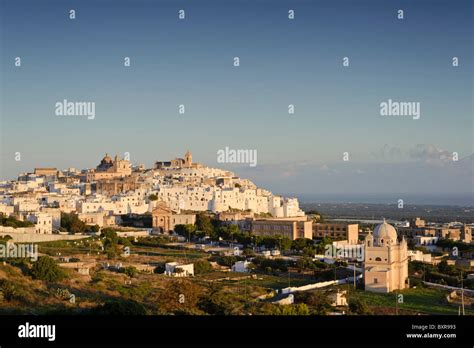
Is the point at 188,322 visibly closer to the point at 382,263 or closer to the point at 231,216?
the point at 382,263

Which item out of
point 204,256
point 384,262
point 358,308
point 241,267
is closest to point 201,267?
point 241,267

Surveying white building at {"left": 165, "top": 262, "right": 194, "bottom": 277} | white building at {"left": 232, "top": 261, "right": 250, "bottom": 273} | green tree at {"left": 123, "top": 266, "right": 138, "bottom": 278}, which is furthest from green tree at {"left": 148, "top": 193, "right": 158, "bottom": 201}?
green tree at {"left": 123, "top": 266, "right": 138, "bottom": 278}

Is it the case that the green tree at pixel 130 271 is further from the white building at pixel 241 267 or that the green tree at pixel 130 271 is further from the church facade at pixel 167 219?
the church facade at pixel 167 219

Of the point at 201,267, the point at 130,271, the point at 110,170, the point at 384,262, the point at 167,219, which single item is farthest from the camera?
the point at 110,170

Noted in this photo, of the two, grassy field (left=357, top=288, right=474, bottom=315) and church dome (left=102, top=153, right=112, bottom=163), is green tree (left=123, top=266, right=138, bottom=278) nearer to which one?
grassy field (left=357, top=288, right=474, bottom=315)

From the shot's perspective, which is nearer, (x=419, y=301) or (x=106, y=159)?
(x=419, y=301)

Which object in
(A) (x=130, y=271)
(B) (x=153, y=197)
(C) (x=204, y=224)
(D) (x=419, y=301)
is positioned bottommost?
(D) (x=419, y=301)

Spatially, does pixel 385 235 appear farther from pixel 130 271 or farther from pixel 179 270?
pixel 130 271

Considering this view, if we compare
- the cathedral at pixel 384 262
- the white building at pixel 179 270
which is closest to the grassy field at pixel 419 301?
the cathedral at pixel 384 262

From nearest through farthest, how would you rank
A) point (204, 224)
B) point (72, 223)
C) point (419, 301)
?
point (419, 301) < point (72, 223) < point (204, 224)
